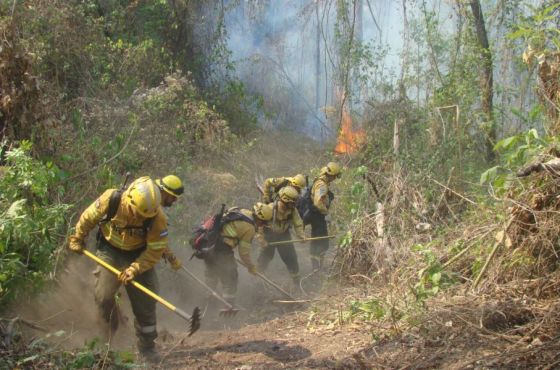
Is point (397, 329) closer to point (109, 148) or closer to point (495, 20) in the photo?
point (109, 148)

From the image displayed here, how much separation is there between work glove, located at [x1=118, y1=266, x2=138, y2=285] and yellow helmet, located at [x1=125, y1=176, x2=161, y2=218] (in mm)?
529

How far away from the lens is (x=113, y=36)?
1322 cm

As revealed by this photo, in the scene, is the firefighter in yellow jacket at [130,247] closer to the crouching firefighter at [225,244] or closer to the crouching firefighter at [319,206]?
the crouching firefighter at [225,244]

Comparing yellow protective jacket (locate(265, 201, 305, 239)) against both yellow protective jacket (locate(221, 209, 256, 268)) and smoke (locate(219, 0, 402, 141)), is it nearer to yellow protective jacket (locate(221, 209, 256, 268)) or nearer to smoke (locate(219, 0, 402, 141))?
yellow protective jacket (locate(221, 209, 256, 268))

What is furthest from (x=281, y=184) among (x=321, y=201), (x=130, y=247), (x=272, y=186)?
(x=130, y=247)

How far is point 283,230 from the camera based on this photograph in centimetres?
966

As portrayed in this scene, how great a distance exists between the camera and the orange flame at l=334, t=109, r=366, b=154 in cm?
1394

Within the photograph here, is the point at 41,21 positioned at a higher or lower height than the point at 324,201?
higher

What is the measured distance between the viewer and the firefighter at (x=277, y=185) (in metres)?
9.84

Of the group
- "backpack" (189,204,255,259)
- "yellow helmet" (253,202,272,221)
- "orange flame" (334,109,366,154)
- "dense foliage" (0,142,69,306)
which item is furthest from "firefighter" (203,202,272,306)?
"orange flame" (334,109,366,154)

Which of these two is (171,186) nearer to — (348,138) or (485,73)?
(485,73)

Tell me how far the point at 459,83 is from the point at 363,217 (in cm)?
508

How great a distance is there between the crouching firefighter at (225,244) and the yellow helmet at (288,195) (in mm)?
774

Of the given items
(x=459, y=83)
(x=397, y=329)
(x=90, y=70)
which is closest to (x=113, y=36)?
(x=90, y=70)
